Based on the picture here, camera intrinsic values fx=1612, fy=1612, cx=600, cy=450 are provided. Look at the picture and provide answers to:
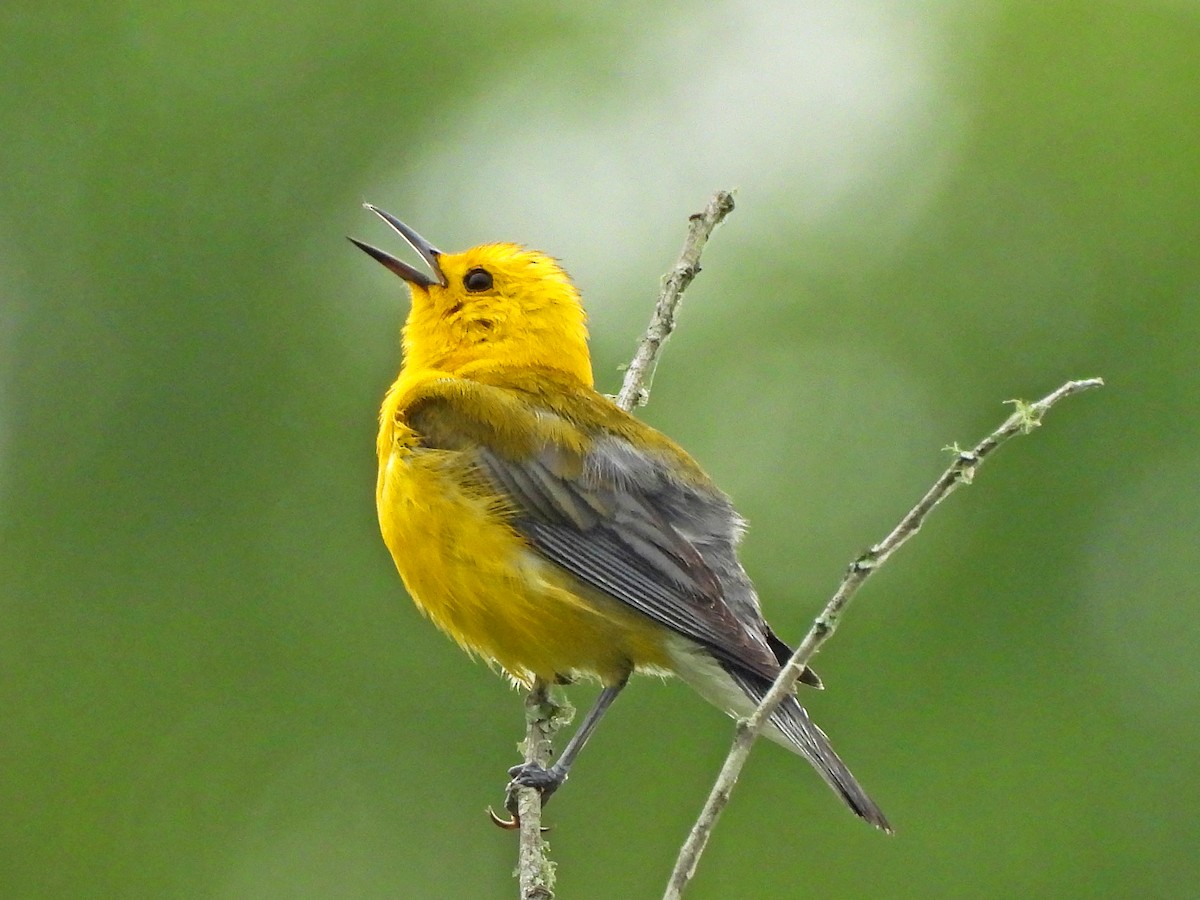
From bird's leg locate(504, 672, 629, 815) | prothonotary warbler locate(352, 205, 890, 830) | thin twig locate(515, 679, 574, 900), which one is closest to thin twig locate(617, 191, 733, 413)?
prothonotary warbler locate(352, 205, 890, 830)

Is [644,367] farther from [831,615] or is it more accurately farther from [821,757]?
[831,615]

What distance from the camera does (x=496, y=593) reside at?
6344 millimetres

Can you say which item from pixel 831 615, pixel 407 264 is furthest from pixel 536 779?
pixel 407 264

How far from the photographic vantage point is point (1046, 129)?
1378cm

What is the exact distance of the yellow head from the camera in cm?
769

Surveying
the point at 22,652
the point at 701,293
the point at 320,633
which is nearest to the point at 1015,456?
the point at 701,293

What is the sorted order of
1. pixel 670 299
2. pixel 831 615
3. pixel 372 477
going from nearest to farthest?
pixel 831 615 → pixel 670 299 → pixel 372 477

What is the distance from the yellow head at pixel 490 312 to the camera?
769 cm

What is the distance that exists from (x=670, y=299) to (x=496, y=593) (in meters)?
→ 1.63

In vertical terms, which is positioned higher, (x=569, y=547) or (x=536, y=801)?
(x=569, y=547)

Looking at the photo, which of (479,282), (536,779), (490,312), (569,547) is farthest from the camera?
(479,282)

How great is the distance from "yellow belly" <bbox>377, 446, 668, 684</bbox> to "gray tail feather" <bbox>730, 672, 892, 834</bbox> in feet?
2.17

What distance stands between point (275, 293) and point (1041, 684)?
7.49 meters

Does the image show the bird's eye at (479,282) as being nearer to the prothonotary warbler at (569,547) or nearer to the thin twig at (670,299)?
the prothonotary warbler at (569,547)
